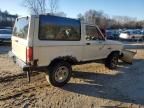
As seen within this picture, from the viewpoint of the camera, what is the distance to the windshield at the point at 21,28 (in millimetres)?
7077

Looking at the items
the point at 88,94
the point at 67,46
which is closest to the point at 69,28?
the point at 67,46

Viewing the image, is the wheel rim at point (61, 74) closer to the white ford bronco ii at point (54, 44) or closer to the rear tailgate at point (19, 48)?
the white ford bronco ii at point (54, 44)

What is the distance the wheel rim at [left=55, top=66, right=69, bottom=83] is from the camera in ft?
24.5

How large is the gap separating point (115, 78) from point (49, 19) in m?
3.50

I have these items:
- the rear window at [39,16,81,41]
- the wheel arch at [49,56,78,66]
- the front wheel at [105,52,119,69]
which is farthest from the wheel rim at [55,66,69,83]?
the front wheel at [105,52,119,69]

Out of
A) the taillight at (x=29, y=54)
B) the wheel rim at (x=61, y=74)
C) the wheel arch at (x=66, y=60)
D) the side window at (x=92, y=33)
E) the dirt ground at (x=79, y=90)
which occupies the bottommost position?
the dirt ground at (x=79, y=90)

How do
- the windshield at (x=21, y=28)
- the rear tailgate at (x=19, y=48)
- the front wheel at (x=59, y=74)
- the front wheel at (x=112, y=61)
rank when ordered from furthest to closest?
the front wheel at (x=112, y=61), the front wheel at (x=59, y=74), the windshield at (x=21, y=28), the rear tailgate at (x=19, y=48)

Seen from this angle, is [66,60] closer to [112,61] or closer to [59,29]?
[59,29]

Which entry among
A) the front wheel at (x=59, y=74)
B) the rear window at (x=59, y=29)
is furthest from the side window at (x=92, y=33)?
the front wheel at (x=59, y=74)

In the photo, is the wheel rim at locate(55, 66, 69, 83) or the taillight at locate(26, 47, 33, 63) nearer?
the taillight at locate(26, 47, 33, 63)

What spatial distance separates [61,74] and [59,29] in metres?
1.50

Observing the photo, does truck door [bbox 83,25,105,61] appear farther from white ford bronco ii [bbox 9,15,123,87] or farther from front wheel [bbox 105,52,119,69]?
front wheel [bbox 105,52,119,69]

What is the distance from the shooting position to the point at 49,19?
7098 mm

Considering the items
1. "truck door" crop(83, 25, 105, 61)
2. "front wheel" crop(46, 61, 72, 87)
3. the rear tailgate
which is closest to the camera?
the rear tailgate
